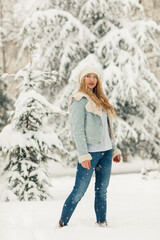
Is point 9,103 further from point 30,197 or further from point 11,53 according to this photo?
point 11,53

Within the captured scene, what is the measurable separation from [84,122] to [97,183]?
67 centimetres

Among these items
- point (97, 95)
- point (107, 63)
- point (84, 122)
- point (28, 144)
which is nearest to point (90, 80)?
point (97, 95)

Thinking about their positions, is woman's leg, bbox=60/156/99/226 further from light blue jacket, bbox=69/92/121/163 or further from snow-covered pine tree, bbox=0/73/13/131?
snow-covered pine tree, bbox=0/73/13/131

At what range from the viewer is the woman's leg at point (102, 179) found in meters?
3.20

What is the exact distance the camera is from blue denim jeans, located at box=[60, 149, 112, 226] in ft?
10.1

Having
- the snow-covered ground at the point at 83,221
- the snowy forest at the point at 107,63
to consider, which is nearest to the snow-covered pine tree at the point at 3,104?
the snowy forest at the point at 107,63

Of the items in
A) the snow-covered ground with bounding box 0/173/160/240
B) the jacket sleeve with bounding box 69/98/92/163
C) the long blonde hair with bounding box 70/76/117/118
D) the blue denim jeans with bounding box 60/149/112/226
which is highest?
the long blonde hair with bounding box 70/76/117/118

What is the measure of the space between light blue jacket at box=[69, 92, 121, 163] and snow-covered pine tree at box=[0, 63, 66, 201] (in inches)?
89.1

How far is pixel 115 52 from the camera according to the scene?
37.6 feet

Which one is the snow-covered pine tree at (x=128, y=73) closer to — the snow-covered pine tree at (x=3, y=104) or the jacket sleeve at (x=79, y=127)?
the snow-covered pine tree at (x=3, y=104)

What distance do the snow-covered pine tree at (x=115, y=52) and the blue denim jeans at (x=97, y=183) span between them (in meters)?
7.68

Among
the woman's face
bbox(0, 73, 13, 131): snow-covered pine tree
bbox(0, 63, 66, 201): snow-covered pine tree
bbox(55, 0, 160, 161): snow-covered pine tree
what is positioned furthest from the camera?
bbox(0, 73, 13, 131): snow-covered pine tree

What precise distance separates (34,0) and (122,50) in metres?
4.90

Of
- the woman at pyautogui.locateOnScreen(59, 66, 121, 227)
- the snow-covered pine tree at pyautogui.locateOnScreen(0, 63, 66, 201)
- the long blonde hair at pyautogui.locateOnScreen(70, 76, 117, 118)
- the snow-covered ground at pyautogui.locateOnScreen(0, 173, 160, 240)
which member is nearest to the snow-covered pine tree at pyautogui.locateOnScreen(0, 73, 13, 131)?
the snow-covered pine tree at pyautogui.locateOnScreen(0, 63, 66, 201)
